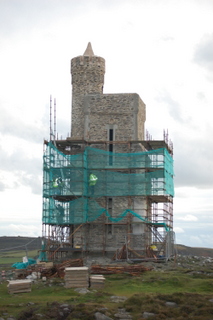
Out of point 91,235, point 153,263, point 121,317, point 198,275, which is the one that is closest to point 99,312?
point 121,317

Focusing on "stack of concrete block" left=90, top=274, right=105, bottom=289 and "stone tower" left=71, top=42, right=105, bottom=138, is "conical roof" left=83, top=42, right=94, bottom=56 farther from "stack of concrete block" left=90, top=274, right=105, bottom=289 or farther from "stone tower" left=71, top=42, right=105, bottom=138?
"stack of concrete block" left=90, top=274, right=105, bottom=289

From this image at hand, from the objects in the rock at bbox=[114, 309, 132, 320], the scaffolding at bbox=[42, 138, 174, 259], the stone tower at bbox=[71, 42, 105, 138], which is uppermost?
the stone tower at bbox=[71, 42, 105, 138]

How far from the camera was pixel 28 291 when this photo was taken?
102 ft

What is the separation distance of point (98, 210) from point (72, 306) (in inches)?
795

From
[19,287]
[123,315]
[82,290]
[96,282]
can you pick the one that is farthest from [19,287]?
[123,315]

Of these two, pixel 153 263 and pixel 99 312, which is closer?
pixel 99 312

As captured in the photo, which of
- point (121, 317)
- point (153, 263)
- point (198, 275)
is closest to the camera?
point (121, 317)

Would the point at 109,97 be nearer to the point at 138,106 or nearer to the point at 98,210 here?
the point at 138,106

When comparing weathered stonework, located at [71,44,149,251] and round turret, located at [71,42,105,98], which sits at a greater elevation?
round turret, located at [71,42,105,98]

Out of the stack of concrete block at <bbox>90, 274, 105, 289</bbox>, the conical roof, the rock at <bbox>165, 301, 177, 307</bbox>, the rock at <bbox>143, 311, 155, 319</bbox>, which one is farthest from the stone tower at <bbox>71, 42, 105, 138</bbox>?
the rock at <bbox>143, 311, 155, 319</bbox>

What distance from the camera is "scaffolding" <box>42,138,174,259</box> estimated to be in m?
44.5

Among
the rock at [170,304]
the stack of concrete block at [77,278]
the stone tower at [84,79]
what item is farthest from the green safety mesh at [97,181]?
the rock at [170,304]

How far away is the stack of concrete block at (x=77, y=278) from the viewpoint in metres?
31.2

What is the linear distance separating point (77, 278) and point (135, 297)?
19.0ft
